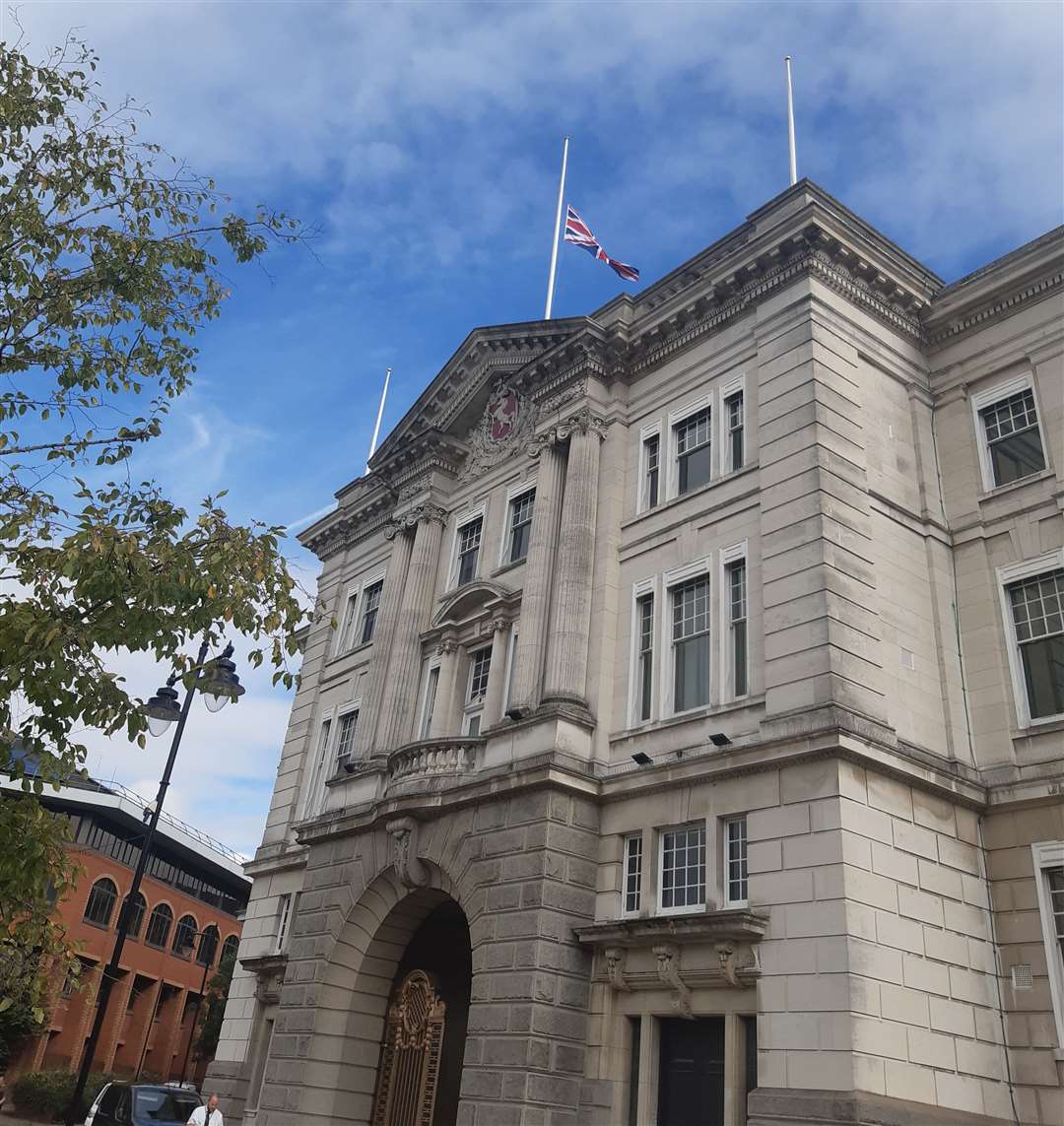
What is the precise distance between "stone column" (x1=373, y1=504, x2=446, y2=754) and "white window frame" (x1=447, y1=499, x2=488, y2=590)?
564mm

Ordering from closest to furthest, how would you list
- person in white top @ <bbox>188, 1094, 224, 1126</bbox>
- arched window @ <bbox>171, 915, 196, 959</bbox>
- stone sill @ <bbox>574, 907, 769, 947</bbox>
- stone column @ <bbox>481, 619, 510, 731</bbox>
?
stone sill @ <bbox>574, 907, 769, 947</bbox> → person in white top @ <bbox>188, 1094, 224, 1126</bbox> → stone column @ <bbox>481, 619, 510, 731</bbox> → arched window @ <bbox>171, 915, 196, 959</bbox>

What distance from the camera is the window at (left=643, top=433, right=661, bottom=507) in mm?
24391

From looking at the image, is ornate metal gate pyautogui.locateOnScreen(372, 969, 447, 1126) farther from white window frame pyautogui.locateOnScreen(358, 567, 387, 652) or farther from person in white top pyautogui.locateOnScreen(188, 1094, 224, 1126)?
white window frame pyautogui.locateOnScreen(358, 567, 387, 652)

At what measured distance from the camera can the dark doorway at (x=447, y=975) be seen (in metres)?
23.9

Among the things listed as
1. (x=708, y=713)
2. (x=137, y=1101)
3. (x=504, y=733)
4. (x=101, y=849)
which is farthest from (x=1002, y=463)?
(x=101, y=849)

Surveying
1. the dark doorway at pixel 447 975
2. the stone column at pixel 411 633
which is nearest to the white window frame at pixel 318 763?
the stone column at pixel 411 633

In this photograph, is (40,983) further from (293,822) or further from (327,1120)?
(293,822)

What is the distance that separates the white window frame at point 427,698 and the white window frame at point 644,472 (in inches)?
257

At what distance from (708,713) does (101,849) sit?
53.8 meters

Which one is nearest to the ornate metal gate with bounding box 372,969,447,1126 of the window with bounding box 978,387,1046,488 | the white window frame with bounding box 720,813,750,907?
the white window frame with bounding box 720,813,750,907

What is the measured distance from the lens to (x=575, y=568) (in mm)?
23609

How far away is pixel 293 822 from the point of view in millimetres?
31891

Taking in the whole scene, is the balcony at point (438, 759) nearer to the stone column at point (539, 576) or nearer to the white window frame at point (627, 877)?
the stone column at point (539, 576)

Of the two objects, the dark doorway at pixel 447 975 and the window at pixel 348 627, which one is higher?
the window at pixel 348 627
